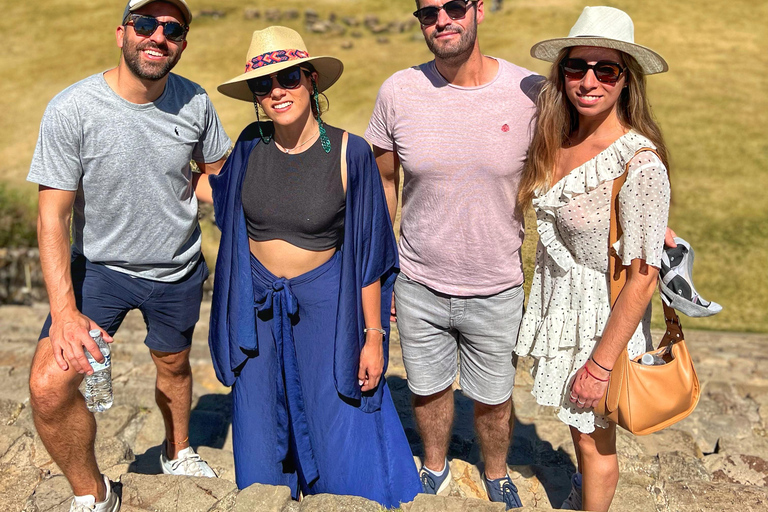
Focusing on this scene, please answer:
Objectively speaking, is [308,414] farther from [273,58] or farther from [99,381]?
[273,58]

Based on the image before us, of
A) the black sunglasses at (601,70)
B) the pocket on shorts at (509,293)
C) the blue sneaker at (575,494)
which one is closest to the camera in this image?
the black sunglasses at (601,70)

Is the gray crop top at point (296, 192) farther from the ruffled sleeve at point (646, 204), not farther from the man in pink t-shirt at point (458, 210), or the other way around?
the ruffled sleeve at point (646, 204)

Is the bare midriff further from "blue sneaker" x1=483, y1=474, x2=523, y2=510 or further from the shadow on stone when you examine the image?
the shadow on stone

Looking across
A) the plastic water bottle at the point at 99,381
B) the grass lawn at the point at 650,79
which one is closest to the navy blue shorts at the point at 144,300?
the plastic water bottle at the point at 99,381

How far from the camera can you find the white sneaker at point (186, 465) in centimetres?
361

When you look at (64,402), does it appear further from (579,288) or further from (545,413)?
(545,413)

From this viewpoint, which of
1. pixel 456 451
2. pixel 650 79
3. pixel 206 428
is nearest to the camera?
pixel 456 451

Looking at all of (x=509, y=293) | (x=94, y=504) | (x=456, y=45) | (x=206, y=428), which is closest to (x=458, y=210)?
(x=509, y=293)

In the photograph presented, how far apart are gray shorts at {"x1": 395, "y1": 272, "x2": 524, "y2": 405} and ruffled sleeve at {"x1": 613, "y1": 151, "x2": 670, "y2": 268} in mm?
688

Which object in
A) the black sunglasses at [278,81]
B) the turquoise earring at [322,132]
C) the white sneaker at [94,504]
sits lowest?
the white sneaker at [94,504]

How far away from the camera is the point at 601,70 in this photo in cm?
265

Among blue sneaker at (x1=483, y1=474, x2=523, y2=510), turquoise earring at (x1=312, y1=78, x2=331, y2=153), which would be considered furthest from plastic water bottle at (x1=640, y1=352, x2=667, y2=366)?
turquoise earring at (x1=312, y1=78, x2=331, y2=153)

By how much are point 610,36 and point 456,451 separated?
7.99 feet

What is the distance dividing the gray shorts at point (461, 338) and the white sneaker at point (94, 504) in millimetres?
1317
